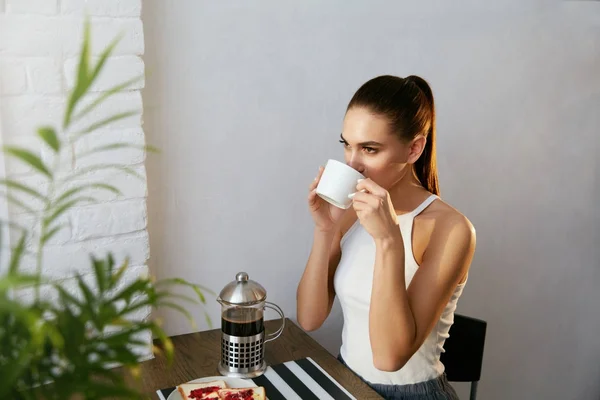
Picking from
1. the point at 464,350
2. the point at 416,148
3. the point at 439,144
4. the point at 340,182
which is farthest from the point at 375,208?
the point at 439,144

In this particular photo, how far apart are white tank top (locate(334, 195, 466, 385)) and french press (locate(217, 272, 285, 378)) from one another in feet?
0.75

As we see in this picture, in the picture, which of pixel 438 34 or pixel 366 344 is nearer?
pixel 366 344

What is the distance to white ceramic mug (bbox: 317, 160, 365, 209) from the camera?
120cm

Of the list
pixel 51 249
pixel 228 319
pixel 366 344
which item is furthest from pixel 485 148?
pixel 51 249

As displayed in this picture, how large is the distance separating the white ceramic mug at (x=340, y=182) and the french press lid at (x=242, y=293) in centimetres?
27

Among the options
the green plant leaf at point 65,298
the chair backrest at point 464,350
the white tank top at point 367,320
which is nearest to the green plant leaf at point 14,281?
the green plant leaf at point 65,298

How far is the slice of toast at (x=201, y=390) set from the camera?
1.16 m

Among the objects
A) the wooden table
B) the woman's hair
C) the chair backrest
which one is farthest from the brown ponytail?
the wooden table

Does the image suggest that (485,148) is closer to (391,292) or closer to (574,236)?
(574,236)

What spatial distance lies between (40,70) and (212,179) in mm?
485

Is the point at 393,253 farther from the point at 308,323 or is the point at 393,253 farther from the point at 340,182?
the point at 308,323

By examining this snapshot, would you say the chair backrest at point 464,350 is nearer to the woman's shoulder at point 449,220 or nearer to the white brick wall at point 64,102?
the woman's shoulder at point 449,220

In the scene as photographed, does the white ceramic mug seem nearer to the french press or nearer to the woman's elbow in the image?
the french press

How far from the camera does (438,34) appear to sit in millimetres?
1781
